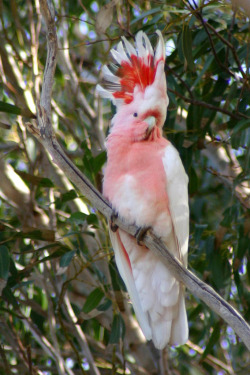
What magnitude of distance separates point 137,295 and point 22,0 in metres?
1.90

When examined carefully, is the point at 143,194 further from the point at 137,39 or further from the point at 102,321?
Answer: the point at 102,321

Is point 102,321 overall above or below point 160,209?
below

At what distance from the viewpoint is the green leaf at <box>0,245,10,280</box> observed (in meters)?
1.82

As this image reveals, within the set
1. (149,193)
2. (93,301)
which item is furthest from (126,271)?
(149,193)

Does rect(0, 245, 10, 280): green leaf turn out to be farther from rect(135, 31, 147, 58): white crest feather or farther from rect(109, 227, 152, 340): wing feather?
rect(135, 31, 147, 58): white crest feather

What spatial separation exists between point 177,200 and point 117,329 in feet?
1.86

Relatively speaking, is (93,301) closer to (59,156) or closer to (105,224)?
(105,224)

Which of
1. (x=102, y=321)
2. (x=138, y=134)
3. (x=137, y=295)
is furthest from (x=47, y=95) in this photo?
(x=102, y=321)

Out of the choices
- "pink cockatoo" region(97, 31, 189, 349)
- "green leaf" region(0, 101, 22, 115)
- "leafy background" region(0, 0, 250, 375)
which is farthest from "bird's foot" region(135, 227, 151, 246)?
"green leaf" region(0, 101, 22, 115)

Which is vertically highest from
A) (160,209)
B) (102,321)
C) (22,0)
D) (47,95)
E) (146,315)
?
(22,0)

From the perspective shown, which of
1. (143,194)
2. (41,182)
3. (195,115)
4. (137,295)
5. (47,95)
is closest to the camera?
(47,95)

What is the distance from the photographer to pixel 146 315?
184 centimetres

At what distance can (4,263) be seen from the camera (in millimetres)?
1837

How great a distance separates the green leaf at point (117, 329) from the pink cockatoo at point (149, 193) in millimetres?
181
